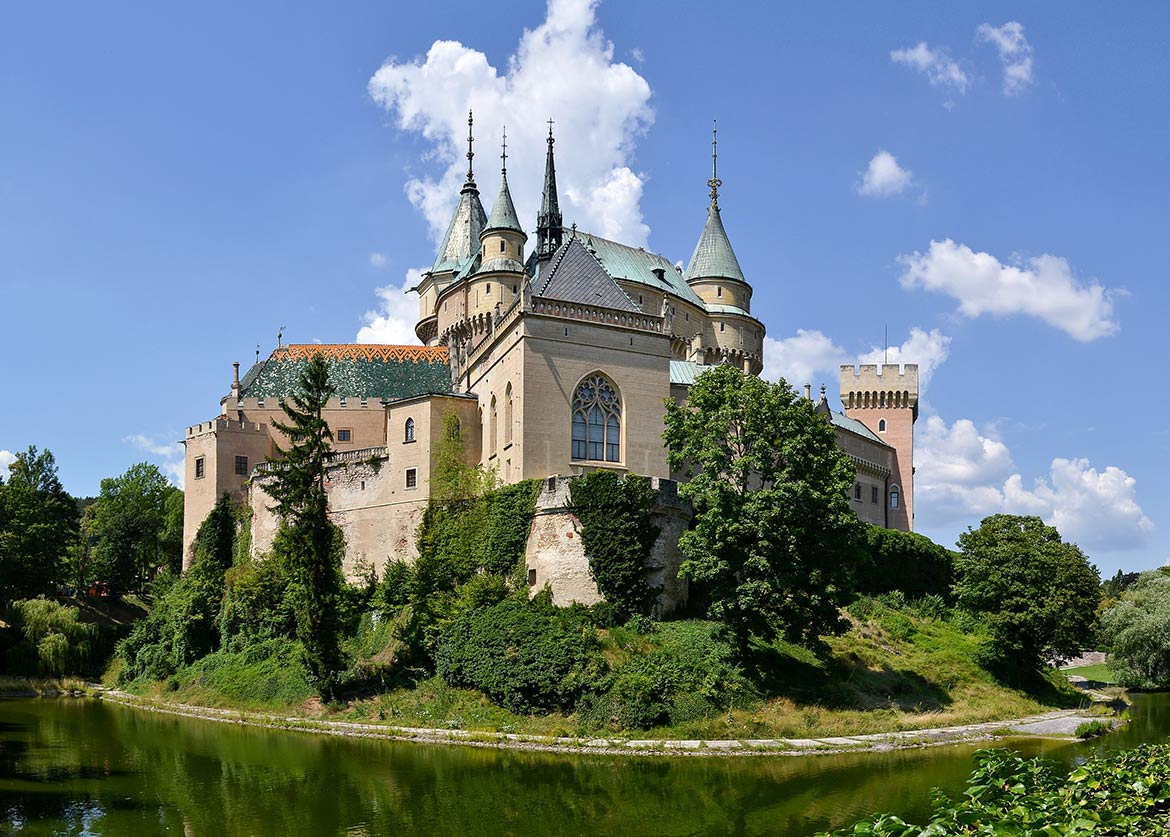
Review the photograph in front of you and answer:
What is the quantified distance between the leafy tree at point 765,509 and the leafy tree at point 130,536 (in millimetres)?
42265

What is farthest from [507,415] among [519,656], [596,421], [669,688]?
[669,688]

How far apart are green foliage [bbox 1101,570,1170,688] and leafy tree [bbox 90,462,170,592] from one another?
5349 cm

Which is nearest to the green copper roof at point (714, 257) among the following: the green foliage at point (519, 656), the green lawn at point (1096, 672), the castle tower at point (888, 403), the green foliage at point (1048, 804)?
the castle tower at point (888, 403)

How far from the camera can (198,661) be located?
4594cm

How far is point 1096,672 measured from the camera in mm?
63500

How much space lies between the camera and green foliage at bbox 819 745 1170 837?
10.9 m

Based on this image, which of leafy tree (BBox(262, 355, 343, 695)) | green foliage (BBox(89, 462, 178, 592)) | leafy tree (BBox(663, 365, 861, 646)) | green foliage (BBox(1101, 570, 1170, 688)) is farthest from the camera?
green foliage (BBox(89, 462, 178, 592))

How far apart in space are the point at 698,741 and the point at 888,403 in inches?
1885

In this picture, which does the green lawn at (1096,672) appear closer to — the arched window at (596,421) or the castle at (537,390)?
the castle at (537,390)

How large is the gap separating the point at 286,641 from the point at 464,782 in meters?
18.3

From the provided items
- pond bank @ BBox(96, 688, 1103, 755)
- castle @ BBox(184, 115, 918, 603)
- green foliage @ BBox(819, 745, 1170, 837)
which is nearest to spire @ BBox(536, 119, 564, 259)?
castle @ BBox(184, 115, 918, 603)

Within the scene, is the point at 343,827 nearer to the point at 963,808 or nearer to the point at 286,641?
the point at 963,808

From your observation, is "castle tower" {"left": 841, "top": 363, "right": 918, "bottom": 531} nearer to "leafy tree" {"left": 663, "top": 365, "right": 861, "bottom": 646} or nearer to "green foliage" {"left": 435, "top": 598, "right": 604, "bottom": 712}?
"leafy tree" {"left": 663, "top": 365, "right": 861, "bottom": 646}

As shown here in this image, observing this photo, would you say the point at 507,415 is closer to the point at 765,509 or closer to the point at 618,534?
the point at 618,534
